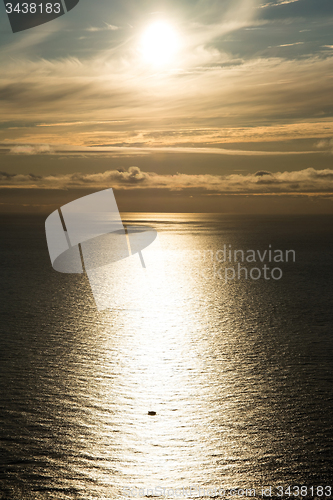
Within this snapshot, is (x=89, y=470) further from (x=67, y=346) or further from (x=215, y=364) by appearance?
(x=67, y=346)

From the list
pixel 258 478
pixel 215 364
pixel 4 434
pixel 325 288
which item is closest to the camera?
pixel 258 478

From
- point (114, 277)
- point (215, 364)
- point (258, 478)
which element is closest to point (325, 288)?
point (114, 277)

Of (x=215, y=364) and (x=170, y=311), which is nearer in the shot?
→ (x=215, y=364)

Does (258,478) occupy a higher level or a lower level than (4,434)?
lower

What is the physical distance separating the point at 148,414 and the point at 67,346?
240 inches

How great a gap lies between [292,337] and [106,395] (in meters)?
8.33

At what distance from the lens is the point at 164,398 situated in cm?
1173

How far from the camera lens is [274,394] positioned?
12.0 meters

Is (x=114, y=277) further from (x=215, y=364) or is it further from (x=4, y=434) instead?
(x=4, y=434)

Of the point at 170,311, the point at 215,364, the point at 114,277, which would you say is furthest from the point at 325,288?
the point at 215,364

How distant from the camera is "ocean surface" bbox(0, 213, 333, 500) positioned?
834cm

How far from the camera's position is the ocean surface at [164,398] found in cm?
834

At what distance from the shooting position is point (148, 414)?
10.8m

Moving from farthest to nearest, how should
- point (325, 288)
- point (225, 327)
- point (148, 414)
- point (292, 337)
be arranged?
point (325, 288) → point (225, 327) → point (292, 337) → point (148, 414)
